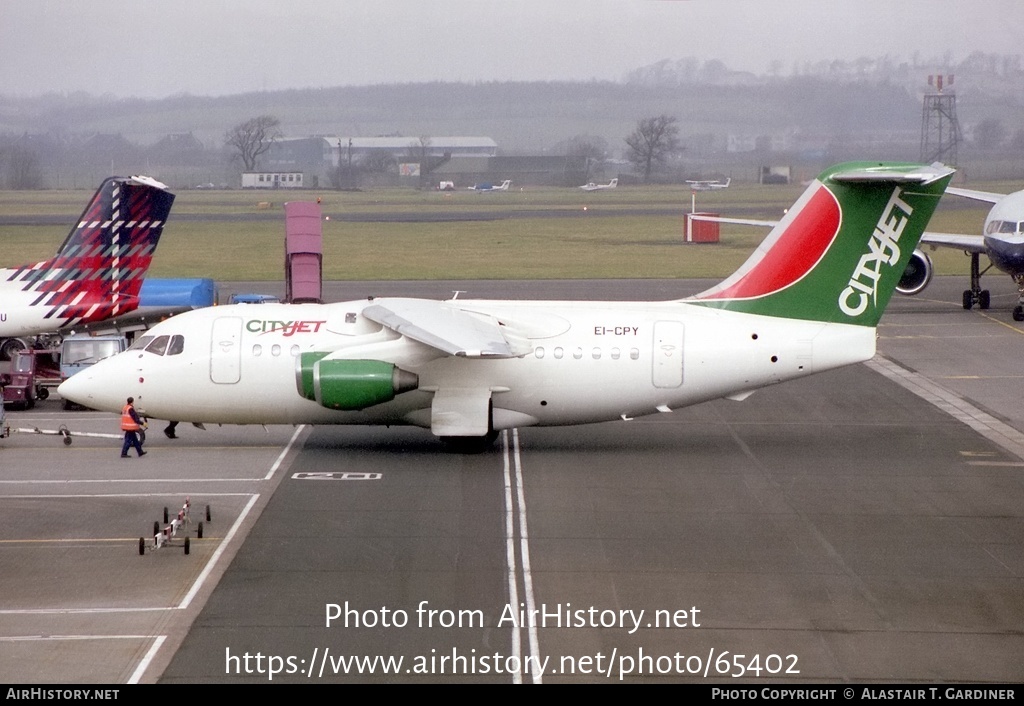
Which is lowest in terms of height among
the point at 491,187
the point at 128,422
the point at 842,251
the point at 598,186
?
the point at 128,422

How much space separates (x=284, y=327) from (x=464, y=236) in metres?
61.6

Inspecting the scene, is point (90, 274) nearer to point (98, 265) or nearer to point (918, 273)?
point (98, 265)

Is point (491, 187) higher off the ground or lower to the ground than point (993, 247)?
higher

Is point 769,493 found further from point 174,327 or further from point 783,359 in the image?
point 174,327

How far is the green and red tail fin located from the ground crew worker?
14.5m

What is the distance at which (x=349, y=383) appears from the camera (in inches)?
1102

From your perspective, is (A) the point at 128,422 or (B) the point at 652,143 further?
(B) the point at 652,143

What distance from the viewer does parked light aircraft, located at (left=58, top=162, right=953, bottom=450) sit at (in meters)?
29.1

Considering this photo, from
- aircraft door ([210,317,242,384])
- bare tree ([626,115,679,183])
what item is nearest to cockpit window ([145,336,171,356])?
aircraft door ([210,317,242,384])

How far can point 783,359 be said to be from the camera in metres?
29.3

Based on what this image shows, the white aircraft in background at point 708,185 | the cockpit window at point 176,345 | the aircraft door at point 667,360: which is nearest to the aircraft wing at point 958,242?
the aircraft door at point 667,360

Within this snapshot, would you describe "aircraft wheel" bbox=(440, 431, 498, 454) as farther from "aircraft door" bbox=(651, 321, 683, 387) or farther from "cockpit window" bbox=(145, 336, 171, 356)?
"cockpit window" bbox=(145, 336, 171, 356)

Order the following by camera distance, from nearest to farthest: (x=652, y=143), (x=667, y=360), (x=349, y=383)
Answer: (x=349, y=383)
(x=667, y=360)
(x=652, y=143)

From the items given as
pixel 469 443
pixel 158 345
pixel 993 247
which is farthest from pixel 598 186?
pixel 158 345
